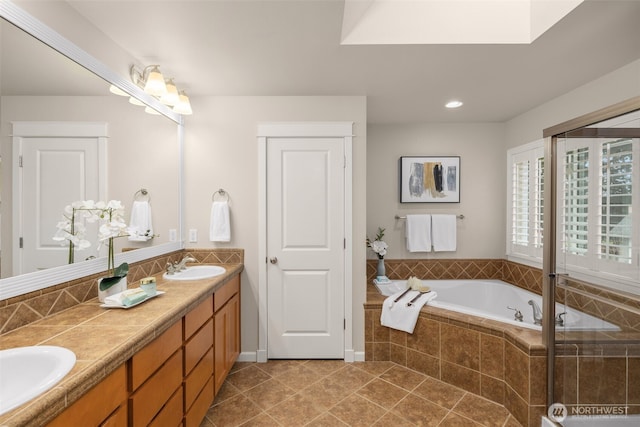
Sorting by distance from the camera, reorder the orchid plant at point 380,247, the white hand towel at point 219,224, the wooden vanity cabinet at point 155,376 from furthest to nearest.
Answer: the orchid plant at point 380,247
the white hand towel at point 219,224
the wooden vanity cabinet at point 155,376

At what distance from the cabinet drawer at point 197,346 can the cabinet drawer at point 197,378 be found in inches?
1.8

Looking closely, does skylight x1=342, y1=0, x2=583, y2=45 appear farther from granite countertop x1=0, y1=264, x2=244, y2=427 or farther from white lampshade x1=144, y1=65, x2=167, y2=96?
granite countertop x1=0, y1=264, x2=244, y2=427

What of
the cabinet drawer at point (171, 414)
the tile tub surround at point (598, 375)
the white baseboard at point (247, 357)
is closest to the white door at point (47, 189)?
the cabinet drawer at point (171, 414)

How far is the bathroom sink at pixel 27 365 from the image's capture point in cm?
86

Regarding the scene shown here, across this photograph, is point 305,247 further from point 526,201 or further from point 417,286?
point 526,201

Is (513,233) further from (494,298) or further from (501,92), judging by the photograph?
(501,92)

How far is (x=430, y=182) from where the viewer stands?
329 centimetres

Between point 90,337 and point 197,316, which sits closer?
point 90,337

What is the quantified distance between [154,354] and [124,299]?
0.34 metres

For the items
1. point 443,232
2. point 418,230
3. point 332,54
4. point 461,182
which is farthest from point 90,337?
point 461,182

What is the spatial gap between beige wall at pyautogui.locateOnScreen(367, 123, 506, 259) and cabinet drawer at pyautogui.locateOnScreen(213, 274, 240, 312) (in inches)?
64.1

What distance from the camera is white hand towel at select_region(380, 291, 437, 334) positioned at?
233 centimetres

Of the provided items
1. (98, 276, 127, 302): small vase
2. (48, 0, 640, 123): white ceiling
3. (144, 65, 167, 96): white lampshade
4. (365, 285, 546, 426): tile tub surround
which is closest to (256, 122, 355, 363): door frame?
(365, 285, 546, 426): tile tub surround

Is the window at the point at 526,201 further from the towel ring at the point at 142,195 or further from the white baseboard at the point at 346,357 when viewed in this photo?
the towel ring at the point at 142,195
